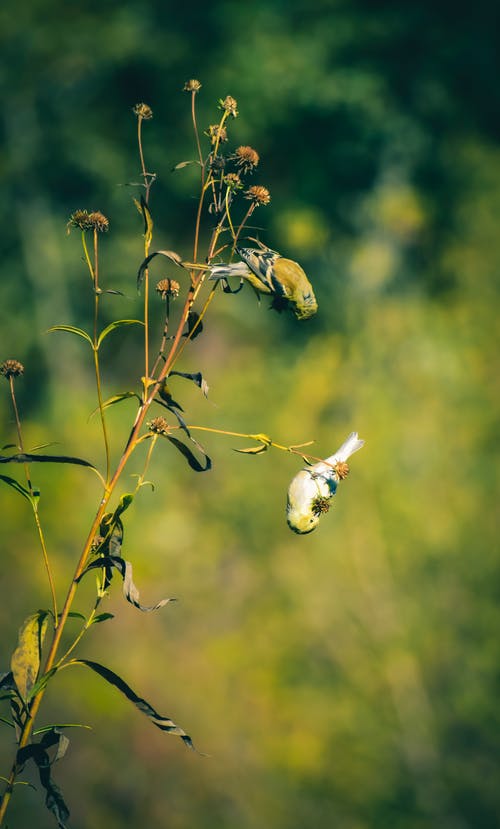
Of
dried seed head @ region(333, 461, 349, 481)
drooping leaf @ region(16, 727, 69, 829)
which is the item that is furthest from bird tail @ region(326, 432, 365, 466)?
drooping leaf @ region(16, 727, 69, 829)

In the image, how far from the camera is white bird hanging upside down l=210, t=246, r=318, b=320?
0.42 meters

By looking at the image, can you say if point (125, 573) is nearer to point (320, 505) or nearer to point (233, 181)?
point (320, 505)

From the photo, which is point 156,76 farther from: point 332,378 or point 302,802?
point 302,802

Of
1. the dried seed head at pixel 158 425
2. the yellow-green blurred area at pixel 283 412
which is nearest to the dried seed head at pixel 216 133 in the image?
the dried seed head at pixel 158 425

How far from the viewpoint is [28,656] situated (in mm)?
423

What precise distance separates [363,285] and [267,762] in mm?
1304

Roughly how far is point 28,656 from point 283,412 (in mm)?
1755

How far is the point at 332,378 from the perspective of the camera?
220 centimetres

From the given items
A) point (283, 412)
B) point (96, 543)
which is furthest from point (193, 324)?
point (283, 412)

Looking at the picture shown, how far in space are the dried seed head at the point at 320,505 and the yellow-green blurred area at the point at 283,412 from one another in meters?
1.57

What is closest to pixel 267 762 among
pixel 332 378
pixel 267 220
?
pixel 332 378

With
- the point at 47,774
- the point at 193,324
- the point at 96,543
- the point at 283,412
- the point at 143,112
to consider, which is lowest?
the point at 47,774

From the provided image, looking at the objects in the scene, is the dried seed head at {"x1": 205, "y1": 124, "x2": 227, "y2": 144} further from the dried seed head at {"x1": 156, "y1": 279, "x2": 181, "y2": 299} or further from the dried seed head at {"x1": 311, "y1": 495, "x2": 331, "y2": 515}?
the dried seed head at {"x1": 311, "y1": 495, "x2": 331, "y2": 515}

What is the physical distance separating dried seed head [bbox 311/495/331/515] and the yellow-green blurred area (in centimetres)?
157
